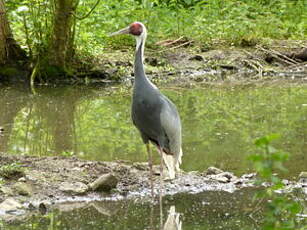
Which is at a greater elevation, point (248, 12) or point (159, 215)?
point (248, 12)

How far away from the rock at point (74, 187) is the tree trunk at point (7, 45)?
22.2ft

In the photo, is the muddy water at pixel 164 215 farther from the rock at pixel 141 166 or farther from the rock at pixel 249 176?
the rock at pixel 141 166

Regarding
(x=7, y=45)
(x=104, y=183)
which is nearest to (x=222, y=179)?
(x=104, y=183)

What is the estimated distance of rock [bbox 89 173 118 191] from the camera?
651cm

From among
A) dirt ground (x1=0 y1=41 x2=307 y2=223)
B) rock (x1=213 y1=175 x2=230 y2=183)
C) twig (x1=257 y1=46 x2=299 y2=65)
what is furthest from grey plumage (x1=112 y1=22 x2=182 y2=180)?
twig (x1=257 y1=46 x2=299 y2=65)

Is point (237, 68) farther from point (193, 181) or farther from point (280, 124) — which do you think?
point (193, 181)

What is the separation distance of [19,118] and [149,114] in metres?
4.37

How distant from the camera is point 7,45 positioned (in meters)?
13.3

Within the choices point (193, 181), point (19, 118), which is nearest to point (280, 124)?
point (193, 181)

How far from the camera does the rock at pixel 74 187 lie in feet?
21.2

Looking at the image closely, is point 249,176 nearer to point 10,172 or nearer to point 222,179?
point 222,179

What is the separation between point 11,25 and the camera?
46.3 ft

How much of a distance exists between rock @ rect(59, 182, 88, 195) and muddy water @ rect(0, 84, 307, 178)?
1133mm

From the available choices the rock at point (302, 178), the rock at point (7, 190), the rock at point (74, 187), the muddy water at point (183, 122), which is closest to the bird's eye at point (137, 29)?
the rock at point (74, 187)
